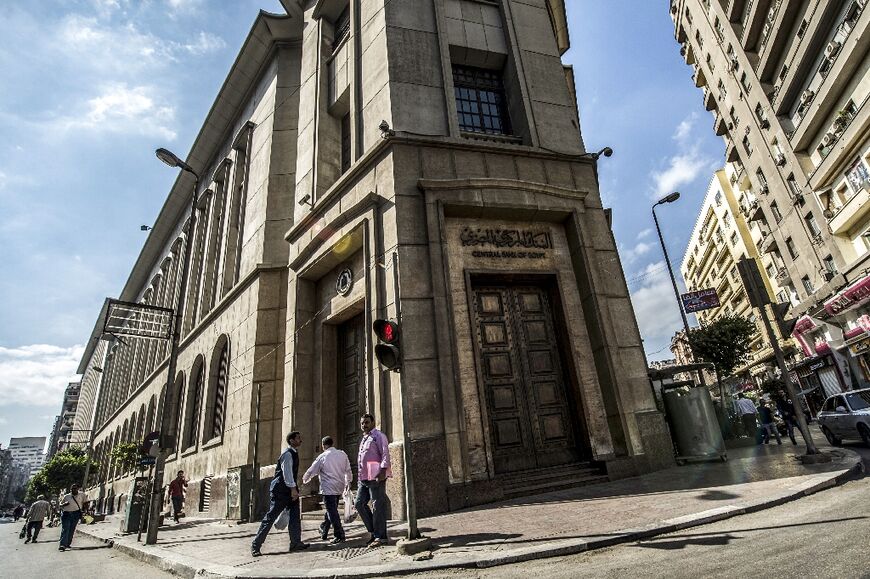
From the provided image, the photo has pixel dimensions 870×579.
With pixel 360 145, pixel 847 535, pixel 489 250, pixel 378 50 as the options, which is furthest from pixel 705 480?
pixel 378 50

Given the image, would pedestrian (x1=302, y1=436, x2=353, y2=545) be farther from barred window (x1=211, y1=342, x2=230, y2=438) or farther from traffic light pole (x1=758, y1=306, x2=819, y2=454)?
barred window (x1=211, y1=342, x2=230, y2=438)

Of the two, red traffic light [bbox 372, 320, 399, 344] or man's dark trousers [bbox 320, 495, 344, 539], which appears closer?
red traffic light [bbox 372, 320, 399, 344]

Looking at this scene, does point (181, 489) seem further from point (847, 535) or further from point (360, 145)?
point (847, 535)

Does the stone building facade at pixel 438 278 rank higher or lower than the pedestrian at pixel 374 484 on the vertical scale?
higher

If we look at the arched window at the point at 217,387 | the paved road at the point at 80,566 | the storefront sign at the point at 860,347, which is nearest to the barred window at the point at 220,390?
the arched window at the point at 217,387

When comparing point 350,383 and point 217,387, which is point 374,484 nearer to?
point 350,383

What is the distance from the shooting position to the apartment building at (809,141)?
66.9 feet

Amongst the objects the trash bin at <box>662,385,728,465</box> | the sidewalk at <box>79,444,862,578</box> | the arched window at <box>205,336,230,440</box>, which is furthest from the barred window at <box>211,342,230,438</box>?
the trash bin at <box>662,385,728,465</box>

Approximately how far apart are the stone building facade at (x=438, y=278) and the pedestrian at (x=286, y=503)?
1.79 meters

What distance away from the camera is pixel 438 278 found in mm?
8992

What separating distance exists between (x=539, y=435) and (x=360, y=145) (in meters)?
8.60

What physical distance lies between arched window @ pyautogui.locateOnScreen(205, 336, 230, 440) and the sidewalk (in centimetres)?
856

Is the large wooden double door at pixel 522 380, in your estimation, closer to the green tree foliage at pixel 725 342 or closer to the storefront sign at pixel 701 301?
the storefront sign at pixel 701 301

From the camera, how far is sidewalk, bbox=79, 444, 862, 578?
4.47m
